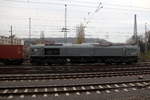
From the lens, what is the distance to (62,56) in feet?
108

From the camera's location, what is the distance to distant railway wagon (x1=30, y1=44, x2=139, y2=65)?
32.7 meters

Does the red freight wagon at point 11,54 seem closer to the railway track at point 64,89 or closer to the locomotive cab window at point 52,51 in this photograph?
the locomotive cab window at point 52,51

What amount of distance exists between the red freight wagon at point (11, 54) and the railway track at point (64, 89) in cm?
1814

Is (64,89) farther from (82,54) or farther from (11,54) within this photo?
(11,54)

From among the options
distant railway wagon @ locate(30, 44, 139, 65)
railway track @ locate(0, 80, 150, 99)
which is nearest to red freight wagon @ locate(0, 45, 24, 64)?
distant railway wagon @ locate(30, 44, 139, 65)

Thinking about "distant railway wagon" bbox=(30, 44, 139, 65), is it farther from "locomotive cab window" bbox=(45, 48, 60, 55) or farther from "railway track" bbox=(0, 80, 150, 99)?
"railway track" bbox=(0, 80, 150, 99)

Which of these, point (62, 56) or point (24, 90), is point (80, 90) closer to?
point (24, 90)

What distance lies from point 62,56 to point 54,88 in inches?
692

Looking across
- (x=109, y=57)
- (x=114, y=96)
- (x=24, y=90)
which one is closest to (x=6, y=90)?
(x=24, y=90)

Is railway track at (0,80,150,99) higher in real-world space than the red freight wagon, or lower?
lower

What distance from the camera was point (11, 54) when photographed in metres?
33.2

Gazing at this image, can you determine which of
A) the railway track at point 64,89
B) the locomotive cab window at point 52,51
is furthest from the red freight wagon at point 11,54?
the railway track at point 64,89

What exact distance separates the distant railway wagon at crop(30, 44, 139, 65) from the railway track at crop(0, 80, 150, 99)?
16397 mm

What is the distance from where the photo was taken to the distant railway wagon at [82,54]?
3269cm
